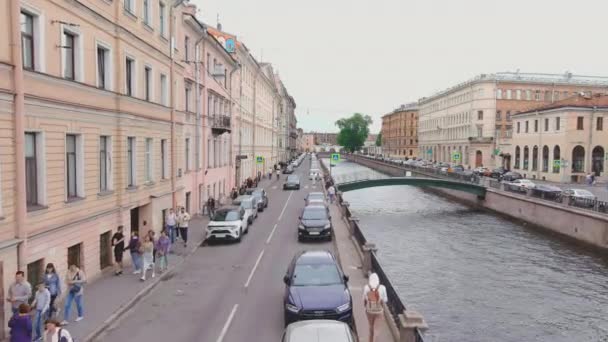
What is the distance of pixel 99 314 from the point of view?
12.2 m

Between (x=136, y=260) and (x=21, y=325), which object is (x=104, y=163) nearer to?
(x=136, y=260)

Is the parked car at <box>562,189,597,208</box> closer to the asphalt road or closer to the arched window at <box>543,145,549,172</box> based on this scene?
the asphalt road

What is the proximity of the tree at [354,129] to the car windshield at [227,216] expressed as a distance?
144347mm

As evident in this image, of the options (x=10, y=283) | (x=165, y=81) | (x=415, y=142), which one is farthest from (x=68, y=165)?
(x=415, y=142)

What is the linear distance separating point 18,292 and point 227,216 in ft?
44.7

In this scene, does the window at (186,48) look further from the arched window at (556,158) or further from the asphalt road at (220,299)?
the arched window at (556,158)

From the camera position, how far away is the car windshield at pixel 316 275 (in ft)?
39.9

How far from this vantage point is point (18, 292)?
34.0 feet

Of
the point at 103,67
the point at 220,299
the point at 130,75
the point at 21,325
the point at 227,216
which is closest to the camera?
the point at 21,325

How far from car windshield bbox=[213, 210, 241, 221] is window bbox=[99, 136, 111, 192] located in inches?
292

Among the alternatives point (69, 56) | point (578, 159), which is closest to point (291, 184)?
point (578, 159)

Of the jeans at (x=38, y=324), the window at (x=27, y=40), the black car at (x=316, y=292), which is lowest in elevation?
the jeans at (x=38, y=324)

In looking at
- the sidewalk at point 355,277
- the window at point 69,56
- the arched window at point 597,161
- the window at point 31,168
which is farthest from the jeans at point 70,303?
the arched window at point 597,161

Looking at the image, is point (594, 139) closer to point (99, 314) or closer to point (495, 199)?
point (495, 199)
